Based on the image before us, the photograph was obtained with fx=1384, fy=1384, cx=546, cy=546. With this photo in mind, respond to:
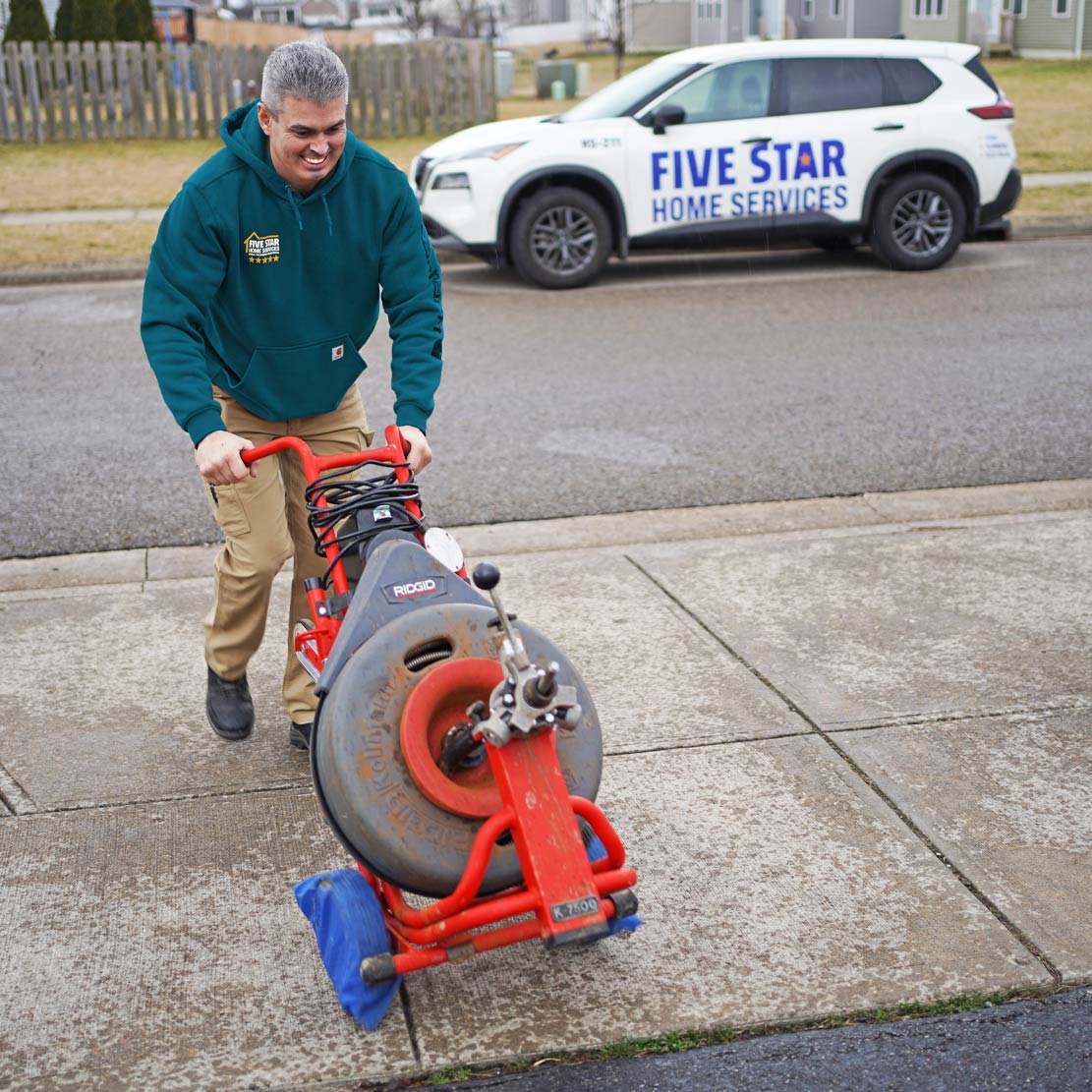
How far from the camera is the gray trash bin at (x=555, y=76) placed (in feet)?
101

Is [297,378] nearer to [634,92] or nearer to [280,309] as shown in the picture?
[280,309]

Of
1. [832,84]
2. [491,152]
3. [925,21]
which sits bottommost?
[491,152]

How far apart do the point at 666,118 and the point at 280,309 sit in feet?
26.4

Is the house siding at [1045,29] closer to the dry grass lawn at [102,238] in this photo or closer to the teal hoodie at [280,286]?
the dry grass lawn at [102,238]

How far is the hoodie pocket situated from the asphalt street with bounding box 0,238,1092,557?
2313mm

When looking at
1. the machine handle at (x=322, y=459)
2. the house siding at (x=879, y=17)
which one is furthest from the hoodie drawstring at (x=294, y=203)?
the house siding at (x=879, y=17)

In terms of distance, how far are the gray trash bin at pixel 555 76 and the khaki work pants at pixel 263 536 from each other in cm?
2884

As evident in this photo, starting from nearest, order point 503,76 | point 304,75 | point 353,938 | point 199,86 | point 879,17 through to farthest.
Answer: point 353,938 < point 304,75 < point 199,86 < point 503,76 < point 879,17

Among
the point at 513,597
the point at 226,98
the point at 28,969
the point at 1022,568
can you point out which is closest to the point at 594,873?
the point at 28,969

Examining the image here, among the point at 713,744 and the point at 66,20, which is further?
the point at 66,20

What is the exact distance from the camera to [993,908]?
3.16 meters

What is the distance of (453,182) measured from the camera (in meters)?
10.9

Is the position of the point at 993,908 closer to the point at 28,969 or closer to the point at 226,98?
the point at 28,969

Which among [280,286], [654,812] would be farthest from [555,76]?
[654,812]
